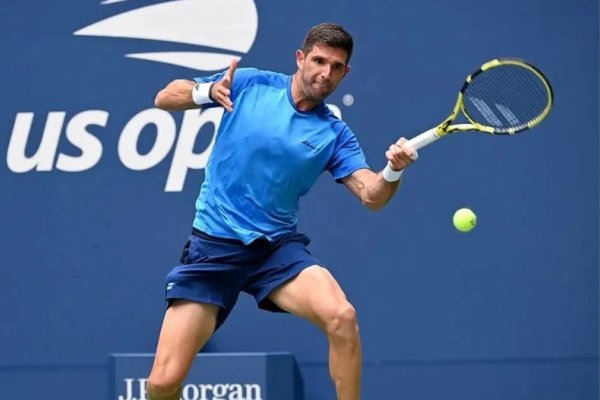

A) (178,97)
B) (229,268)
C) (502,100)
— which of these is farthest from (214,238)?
(502,100)

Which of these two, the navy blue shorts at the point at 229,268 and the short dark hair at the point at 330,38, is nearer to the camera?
the short dark hair at the point at 330,38

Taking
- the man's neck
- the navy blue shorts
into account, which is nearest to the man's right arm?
the man's neck

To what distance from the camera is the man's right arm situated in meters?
5.45

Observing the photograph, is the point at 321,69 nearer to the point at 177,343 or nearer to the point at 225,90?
the point at 225,90

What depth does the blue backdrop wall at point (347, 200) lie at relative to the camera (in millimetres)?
6742

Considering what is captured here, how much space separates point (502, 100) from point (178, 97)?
1184mm

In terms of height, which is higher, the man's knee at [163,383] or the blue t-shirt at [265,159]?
the blue t-shirt at [265,159]

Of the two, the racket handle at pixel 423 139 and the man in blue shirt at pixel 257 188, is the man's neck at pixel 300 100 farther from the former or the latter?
the racket handle at pixel 423 139

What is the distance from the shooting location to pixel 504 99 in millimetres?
5570

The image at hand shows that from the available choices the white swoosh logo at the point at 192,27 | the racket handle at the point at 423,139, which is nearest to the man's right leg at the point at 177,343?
the racket handle at the point at 423,139

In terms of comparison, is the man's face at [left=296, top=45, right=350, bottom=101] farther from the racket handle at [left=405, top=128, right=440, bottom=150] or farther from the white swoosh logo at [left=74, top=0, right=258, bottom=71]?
the white swoosh logo at [left=74, top=0, right=258, bottom=71]

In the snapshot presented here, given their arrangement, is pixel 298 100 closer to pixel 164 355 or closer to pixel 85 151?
pixel 164 355

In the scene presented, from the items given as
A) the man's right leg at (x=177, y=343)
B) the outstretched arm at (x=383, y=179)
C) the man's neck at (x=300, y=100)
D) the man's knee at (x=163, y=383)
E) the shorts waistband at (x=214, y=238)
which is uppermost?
the man's neck at (x=300, y=100)

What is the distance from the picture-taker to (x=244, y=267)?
18.0 feet
